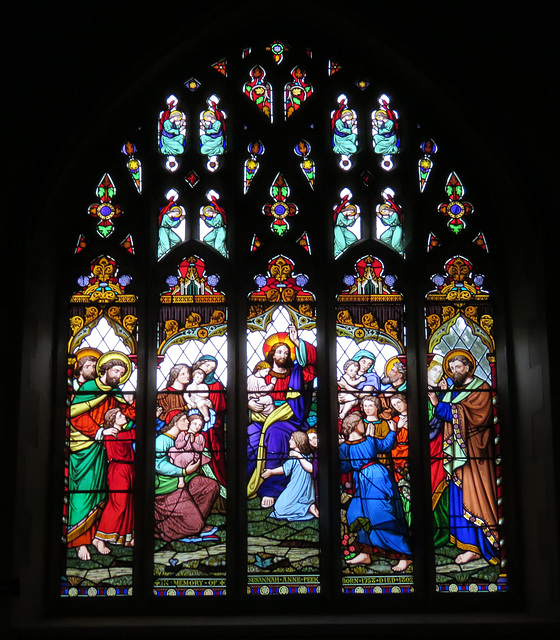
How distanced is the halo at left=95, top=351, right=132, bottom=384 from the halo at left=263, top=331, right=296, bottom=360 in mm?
814

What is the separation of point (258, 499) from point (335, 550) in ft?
1.72

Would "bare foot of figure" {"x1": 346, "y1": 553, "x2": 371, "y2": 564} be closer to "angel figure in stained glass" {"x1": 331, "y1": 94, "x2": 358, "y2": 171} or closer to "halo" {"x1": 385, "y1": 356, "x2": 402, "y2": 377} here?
"halo" {"x1": 385, "y1": 356, "x2": 402, "y2": 377}

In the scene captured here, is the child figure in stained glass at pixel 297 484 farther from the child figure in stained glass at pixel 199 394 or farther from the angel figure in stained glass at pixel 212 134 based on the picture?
the angel figure in stained glass at pixel 212 134

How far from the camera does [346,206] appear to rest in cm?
575

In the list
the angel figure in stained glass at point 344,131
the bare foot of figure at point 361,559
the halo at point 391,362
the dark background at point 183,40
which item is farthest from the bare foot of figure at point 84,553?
the angel figure in stained glass at point 344,131

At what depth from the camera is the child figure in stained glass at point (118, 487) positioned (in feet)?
17.1

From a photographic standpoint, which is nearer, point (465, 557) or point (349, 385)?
point (465, 557)

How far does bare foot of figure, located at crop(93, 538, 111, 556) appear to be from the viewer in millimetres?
5199

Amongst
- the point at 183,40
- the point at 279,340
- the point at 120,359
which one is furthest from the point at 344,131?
the point at 120,359

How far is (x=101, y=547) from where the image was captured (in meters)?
5.20

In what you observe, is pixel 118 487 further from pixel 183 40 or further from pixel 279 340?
pixel 183 40

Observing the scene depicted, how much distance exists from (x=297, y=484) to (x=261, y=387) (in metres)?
0.61

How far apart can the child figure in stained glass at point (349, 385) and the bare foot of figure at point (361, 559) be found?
798mm
